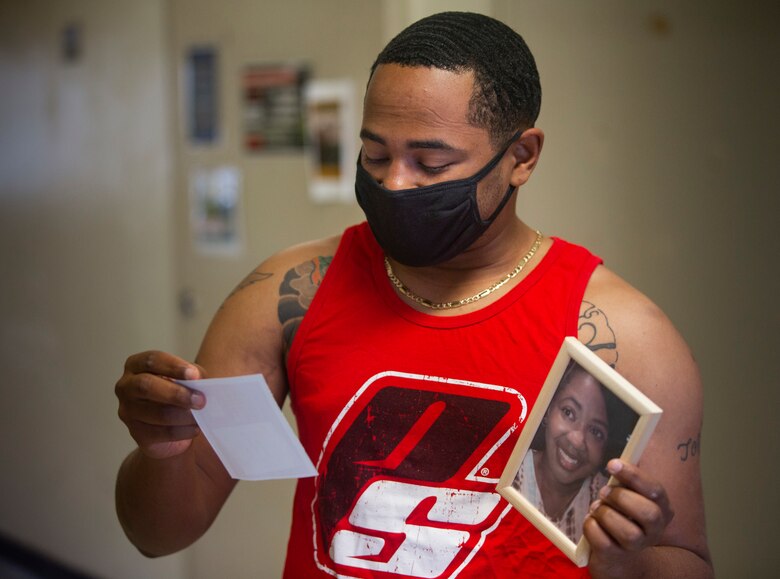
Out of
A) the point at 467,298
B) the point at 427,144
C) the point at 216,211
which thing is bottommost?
the point at 216,211

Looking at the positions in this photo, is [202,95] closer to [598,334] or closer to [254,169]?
[254,169]

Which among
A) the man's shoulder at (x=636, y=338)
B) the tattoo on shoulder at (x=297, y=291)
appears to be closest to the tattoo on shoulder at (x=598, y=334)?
the man's shoulder at (x=636, y=338)

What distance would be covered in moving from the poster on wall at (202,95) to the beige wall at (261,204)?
5 cm

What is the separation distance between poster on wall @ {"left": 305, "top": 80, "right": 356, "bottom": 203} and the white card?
5.12ft

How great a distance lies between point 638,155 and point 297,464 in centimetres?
130

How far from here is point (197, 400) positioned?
1177 mm

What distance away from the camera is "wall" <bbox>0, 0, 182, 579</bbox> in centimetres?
337

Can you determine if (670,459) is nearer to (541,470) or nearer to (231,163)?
(541,470)

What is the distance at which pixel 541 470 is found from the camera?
3.78 feet

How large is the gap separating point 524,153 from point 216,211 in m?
1.94

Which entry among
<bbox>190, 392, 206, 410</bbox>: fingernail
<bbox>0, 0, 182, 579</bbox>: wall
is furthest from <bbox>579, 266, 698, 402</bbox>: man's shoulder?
<bbox>0, 0, 182, 579</bbox>: wall

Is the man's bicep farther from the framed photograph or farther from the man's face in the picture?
the man's face

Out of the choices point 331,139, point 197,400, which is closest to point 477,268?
point 197,400

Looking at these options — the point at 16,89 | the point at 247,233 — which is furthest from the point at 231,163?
the point at 16,89
